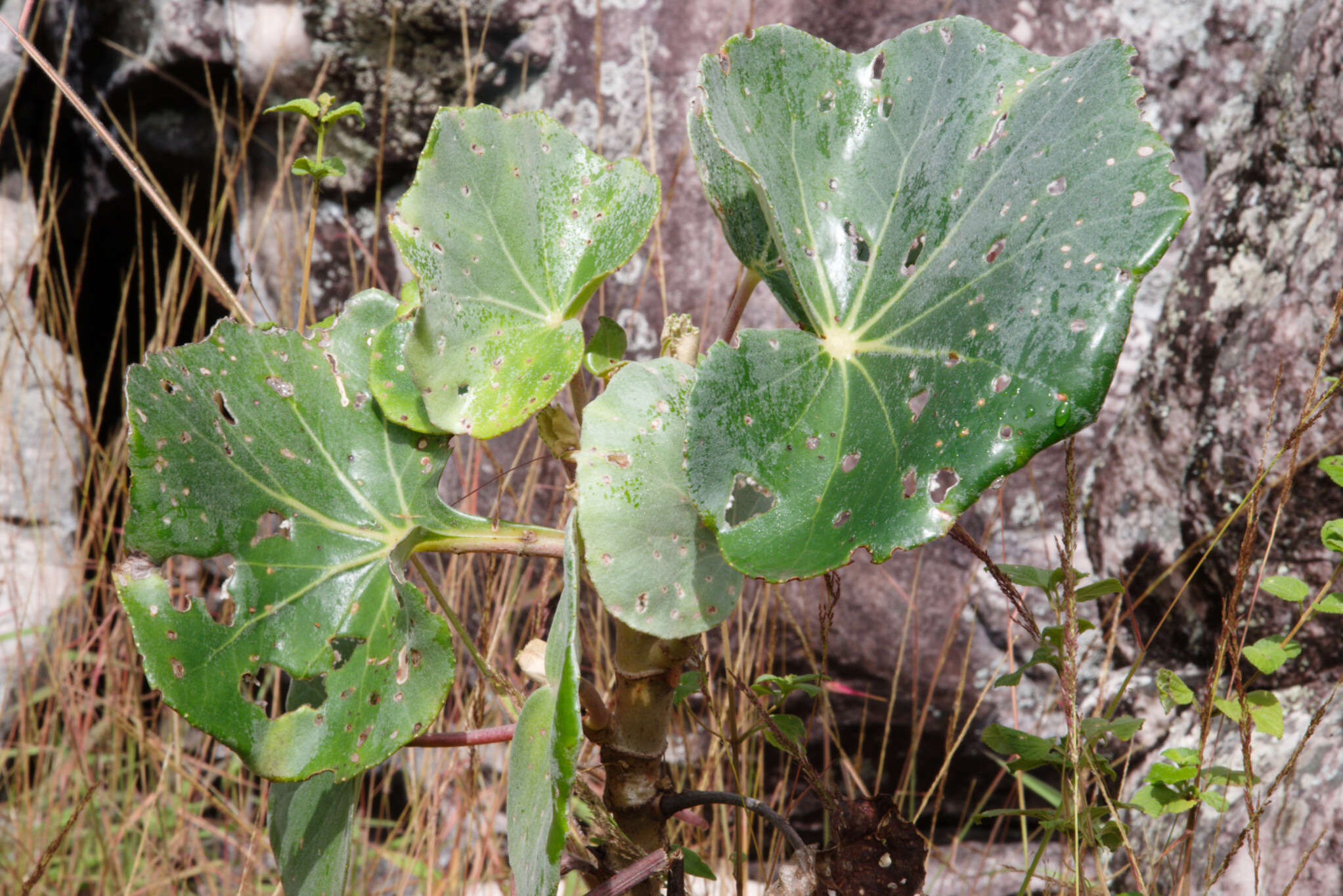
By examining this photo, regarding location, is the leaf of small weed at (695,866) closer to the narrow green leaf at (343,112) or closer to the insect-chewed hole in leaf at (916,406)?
the insect-chewed hole in leaf at (916,406)

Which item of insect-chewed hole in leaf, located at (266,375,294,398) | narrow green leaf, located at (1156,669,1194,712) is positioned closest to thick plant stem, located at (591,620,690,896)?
insect-chewed hole in leaf, located at (266,375,294,398)

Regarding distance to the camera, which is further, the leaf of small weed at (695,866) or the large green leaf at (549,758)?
the leaf of small weed at (695,866)

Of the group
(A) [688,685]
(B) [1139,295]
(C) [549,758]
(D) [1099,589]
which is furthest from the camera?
(B) [1139,295]

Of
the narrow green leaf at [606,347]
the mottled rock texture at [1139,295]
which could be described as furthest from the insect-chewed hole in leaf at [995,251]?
the mottled rock texture at [1139,295]

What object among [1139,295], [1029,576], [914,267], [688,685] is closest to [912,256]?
[914,267]

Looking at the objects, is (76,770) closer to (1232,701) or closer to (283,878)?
(283,878)

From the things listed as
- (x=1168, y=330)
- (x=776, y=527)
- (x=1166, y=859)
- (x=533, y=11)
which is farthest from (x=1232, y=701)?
(x=533, y=11)

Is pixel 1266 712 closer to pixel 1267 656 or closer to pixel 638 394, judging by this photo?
pixel 1267 656
